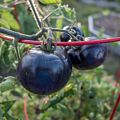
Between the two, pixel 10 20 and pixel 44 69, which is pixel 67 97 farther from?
pixel 44 69

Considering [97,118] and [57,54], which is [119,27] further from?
[57,54]

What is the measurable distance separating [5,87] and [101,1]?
7.53 meters

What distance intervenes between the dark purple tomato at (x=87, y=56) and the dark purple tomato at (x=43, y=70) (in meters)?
0.12

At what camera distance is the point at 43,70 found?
1024 mm

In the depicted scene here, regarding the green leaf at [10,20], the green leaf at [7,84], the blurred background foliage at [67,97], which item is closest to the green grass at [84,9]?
the blurred background foliage at [67,97]

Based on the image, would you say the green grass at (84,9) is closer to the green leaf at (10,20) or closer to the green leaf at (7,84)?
the green leaf at (10,20)

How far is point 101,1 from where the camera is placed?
8680 millimetres

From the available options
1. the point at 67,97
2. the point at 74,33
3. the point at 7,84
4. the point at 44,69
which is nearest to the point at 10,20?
the point at 67,97

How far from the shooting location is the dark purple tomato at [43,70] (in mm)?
1021

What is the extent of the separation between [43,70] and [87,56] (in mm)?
210

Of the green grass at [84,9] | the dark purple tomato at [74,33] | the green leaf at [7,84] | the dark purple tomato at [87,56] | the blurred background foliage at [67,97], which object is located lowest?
the green grass at [84,9]

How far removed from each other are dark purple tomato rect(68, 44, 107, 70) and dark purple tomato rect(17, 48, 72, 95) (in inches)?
4.5

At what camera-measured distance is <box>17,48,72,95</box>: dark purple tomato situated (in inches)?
40.2

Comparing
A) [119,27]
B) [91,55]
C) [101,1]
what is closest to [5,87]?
[91,55]
